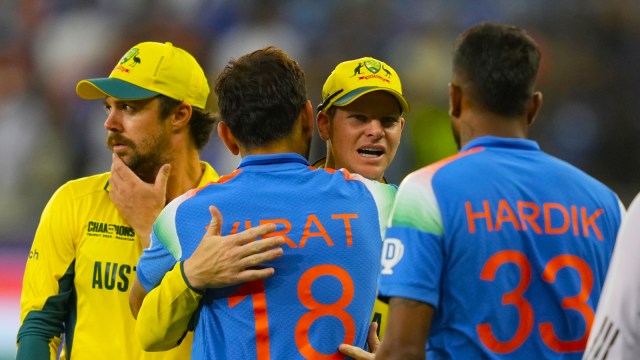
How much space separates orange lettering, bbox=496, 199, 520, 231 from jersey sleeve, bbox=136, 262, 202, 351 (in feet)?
3.34

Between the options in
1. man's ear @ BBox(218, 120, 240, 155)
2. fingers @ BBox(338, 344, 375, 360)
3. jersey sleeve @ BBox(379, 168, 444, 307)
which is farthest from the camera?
man's ear @ BBox(218, 120, 240, 155)

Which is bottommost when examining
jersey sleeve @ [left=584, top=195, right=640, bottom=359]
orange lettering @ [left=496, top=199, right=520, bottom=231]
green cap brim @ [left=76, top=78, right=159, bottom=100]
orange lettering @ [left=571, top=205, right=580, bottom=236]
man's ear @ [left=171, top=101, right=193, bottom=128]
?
jersey sleeve @ [left=584, top=195, right=640, bottom=359]

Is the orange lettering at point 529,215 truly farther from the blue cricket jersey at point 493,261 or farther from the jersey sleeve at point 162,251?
the jersey sleeve at point 162,251

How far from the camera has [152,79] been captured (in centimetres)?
455

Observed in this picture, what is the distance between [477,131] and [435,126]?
25.5 feet

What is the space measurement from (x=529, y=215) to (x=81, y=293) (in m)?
2.08

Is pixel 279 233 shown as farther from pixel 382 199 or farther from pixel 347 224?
pixel 382 199

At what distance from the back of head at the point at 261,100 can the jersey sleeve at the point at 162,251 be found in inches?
12.0

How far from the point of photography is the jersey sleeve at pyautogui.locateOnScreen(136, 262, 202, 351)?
3.45 meters

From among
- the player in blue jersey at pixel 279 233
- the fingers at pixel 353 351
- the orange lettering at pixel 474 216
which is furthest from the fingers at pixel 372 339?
the orange lettering at pixel 474 216

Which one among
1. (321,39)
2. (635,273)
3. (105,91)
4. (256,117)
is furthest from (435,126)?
(635,273)

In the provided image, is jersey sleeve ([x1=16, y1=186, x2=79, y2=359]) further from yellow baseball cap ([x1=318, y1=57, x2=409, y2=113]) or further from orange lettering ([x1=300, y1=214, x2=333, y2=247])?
orange lettering ([x1=300, y1=214, x2=333, y2=247])

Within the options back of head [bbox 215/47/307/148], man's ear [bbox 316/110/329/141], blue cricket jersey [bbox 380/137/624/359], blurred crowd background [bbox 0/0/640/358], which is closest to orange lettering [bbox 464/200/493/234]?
blue cricket jersey [bbox 380/137/624/359]

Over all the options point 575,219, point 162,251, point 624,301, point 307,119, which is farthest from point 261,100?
point 624,301
